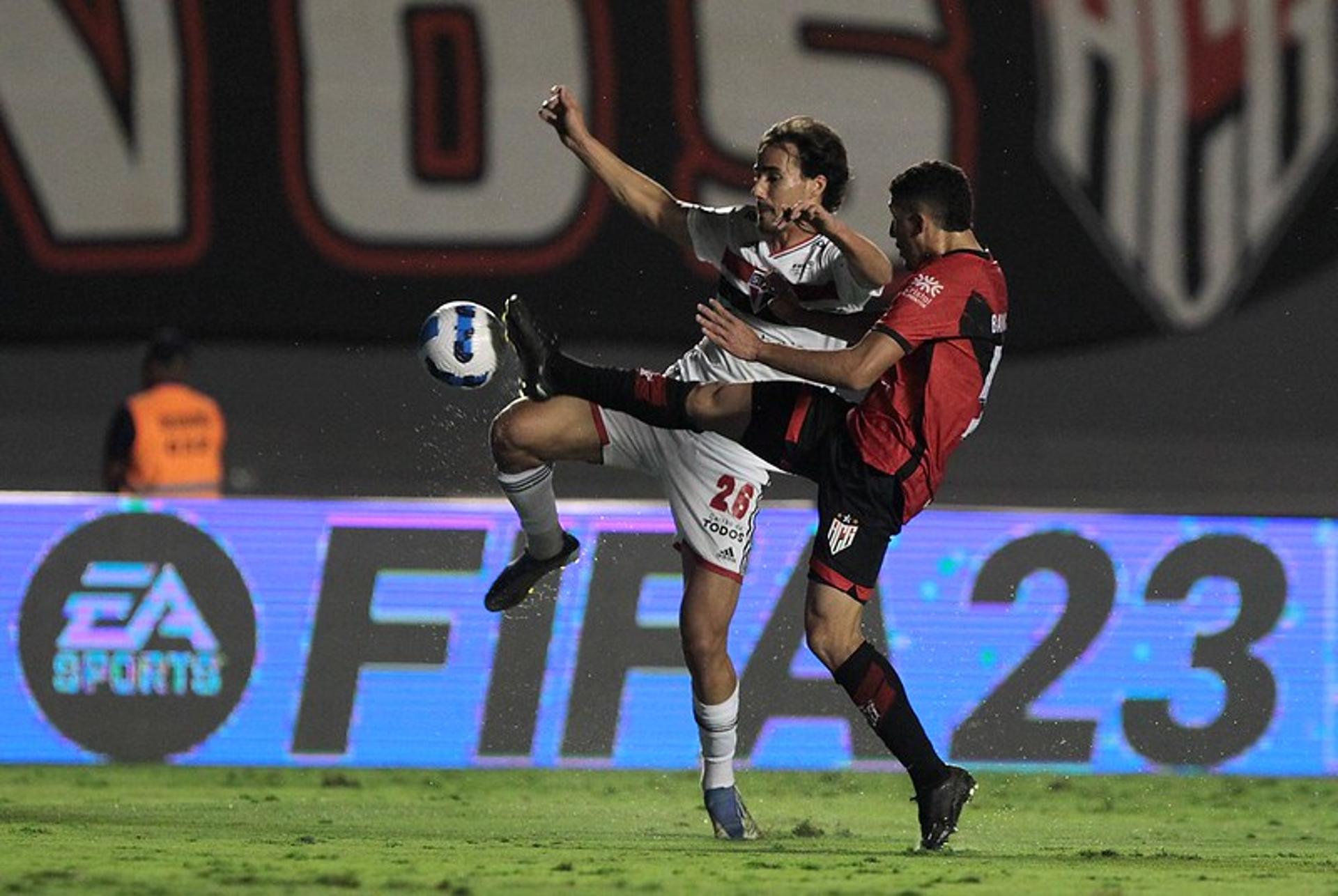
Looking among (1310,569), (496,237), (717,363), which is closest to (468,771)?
(717,363)

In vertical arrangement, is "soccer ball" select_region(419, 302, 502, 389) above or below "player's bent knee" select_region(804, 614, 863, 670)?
above

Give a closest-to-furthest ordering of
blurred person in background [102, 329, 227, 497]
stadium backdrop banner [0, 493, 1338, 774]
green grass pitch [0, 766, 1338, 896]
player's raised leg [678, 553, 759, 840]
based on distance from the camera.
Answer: green grass pitch [0, 766, 1338, 896], player's raised leg [678, 553, 759, 840], stadium backdrop banner [0, 493, 1338, 774], blurred person in background [102, 329, 227, 497]

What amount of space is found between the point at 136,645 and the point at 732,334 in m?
3.00

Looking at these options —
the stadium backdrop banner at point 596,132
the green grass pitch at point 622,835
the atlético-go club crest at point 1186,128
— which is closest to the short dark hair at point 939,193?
the green grass pitch at point 622,835

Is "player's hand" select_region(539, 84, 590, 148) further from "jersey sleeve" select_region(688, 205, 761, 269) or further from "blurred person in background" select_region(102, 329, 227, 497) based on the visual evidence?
"blurred person in background" select_region(102, 329, 227, 497)

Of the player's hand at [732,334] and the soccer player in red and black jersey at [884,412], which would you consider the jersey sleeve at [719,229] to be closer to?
the soccer player in red and black jersey at [884,412]

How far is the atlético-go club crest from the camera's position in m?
13.1

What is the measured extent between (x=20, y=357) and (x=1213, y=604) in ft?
24.2

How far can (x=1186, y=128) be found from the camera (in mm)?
13156

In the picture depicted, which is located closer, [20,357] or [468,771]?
[468,771]

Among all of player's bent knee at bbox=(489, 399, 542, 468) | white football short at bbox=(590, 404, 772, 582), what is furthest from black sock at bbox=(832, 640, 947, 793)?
player's bent knee at bbox=(489, 399, 542, 468)

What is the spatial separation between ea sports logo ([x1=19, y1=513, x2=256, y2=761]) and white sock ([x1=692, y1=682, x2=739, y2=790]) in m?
2.06

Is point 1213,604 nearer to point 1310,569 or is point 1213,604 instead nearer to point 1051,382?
point 1310,569

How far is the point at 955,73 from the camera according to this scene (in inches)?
515
